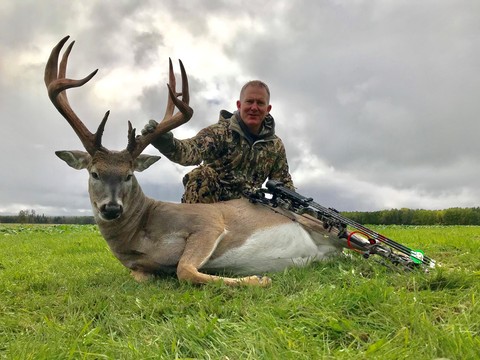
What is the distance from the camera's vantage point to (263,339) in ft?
9.78

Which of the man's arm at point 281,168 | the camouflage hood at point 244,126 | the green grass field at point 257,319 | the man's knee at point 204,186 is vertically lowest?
the green grass field at point 257,319

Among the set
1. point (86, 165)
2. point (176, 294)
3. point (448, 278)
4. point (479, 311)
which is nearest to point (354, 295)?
point (479, 311)

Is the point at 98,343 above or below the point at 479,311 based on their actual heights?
below

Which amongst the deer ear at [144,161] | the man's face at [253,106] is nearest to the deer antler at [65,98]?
the deer ear at [144,161]

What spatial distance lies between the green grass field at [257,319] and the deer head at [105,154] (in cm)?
101

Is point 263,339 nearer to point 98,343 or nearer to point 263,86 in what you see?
point 98,343

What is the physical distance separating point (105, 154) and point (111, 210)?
0.80 m

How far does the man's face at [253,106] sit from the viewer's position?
23.9 ft

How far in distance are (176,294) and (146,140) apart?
2143mm

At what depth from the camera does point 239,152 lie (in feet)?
24.1

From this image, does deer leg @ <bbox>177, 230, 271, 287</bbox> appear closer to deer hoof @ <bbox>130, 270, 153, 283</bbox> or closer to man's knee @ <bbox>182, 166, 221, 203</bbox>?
deer hoof @ <bbox>130, 270, 153, 283</bbox>

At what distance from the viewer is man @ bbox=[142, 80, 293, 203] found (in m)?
7.25

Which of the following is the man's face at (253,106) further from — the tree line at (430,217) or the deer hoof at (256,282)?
the tree line at (430,217)

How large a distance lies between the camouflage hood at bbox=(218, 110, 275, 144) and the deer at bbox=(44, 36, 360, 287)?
1.50 metres
